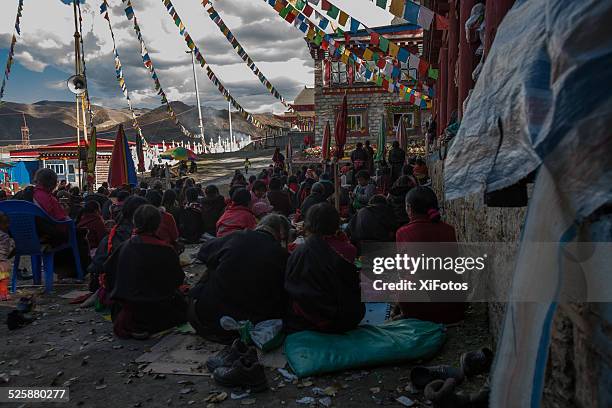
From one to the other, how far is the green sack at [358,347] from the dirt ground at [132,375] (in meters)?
0.09

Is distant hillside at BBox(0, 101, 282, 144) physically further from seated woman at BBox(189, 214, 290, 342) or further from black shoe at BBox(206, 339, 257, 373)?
black shoe at BBox(206, 339, 257, 373)

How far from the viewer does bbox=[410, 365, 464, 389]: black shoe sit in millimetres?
3662

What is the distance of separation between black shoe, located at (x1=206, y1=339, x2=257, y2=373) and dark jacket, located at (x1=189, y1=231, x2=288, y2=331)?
59cm

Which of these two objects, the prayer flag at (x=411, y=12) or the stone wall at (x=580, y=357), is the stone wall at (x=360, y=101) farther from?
the stone wall at (x=580, y=357)

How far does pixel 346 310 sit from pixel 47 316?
4.13 metres

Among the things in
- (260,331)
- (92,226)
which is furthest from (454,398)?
(92,226)

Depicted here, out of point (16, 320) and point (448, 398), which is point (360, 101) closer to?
point (16, 320)

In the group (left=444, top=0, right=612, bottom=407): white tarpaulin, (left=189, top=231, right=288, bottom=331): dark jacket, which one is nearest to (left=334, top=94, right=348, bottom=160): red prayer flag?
(left=189, top=231, right=288, bottom=331): dark jacket

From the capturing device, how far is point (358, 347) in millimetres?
4188

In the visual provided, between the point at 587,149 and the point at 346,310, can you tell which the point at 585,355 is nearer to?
the point at 587,149

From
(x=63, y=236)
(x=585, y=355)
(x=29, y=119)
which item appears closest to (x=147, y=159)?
(x=63, y=236)

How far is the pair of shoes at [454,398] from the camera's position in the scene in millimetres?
2990

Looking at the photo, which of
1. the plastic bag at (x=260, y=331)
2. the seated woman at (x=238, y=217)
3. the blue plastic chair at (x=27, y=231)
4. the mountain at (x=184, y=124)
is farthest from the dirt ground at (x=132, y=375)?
the mountain at (x=184, y=124)

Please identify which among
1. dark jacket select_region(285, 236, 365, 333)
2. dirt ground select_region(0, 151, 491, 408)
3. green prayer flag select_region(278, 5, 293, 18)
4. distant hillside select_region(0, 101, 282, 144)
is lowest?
dirt ground select_region(0, 151, 491, 408)
